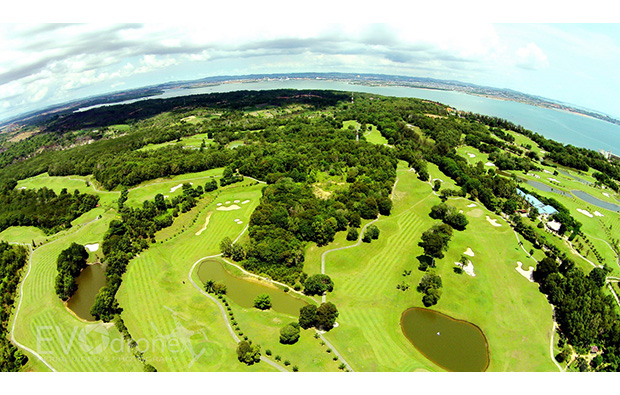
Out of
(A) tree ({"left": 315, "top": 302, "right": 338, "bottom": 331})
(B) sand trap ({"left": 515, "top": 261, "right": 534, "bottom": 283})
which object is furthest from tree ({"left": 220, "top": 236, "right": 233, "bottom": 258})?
(B) sand trap ({"left": 515, "top": 261, "right": 534, "bottom": 283})

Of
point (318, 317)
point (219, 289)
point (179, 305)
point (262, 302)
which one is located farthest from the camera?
point (219, 289)

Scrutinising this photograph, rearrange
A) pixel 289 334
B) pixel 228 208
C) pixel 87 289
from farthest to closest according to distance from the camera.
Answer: pixel 228 208
pixel 87 289
pixel 289 334

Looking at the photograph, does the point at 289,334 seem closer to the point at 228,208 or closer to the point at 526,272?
the point at 526,272

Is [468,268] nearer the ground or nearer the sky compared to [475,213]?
nearer the ground

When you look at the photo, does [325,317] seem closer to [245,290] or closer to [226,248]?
[245,290]

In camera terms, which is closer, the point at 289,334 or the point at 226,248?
the point at 289,334

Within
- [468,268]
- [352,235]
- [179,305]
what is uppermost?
[352,235]

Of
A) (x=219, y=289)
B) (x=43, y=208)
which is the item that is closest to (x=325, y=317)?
(x=219, y=289)

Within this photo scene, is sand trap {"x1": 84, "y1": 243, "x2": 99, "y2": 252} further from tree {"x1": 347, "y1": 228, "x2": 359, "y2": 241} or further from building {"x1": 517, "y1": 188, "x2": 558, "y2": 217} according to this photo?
building {"x1": 517, "y1": 188, "x2": 558, "y2": 217}
